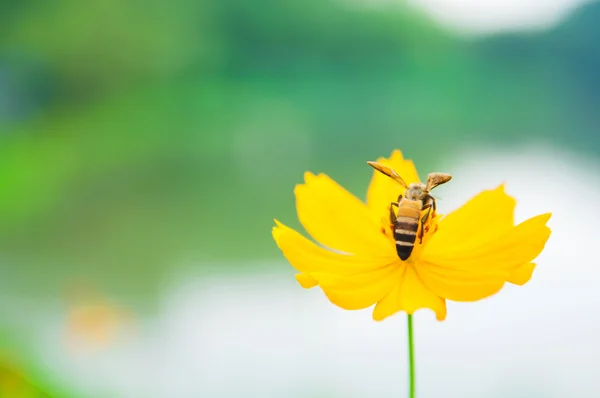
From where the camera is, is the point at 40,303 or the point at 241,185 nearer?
the point at 40,303

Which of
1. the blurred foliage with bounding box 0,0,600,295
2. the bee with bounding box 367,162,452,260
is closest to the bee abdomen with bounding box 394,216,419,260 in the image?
the bee with bounding box 367,162,452,260

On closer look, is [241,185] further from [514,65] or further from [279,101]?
[514,65]

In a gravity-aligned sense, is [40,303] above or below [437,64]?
below

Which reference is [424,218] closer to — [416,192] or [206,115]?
[416,192]

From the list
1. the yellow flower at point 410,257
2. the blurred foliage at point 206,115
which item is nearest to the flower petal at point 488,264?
the yellow flower at point 410,257

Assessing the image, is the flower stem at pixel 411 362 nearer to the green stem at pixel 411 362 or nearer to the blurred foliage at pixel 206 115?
the green stem at pixel 411 362

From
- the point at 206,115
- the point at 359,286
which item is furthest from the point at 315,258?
the point at 206,115

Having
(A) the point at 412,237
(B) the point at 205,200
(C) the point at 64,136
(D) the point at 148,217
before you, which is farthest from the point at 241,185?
(A) the point at 412,237

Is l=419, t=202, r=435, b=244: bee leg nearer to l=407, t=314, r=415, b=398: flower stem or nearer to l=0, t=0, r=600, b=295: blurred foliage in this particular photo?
l=407, t=314, r=415, b=398: flower stem
